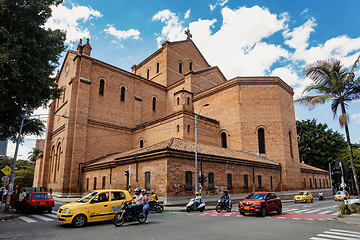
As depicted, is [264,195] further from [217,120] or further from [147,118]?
[147,118]

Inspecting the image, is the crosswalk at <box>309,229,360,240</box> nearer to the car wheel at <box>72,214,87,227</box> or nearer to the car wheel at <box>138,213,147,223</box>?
the car wheel at <box>138,213,147,223</box>

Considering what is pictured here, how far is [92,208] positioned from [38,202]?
717 cm

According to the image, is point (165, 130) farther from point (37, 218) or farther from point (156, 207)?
point (37, 218)

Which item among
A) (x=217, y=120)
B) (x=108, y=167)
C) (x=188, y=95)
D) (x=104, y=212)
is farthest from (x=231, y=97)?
(x=104, y=212)

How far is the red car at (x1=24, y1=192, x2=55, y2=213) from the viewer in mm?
14883

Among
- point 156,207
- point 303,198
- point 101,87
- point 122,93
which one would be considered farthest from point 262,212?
point 122,93

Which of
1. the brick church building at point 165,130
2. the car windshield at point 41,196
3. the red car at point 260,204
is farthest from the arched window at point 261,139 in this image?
the car windshield at point 41,196

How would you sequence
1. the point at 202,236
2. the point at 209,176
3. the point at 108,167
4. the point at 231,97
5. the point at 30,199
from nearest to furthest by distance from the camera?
the point at 202,236, the point at 30,199, the point at 209,176, the point at 108,167, the point at 231,97

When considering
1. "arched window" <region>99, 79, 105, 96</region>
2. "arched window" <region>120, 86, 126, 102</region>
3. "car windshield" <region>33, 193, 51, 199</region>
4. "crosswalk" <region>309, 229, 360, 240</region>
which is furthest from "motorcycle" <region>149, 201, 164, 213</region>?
"arched window" <region>120, 86, 126, 102</region>

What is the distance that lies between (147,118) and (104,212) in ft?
88.5

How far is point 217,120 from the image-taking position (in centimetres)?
3275

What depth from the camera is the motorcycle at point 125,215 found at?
9832mm

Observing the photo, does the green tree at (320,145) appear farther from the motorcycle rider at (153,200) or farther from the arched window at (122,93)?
the motorcycle rider at (153,200)

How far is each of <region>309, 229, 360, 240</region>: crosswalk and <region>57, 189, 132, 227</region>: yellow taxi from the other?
7.95 m
